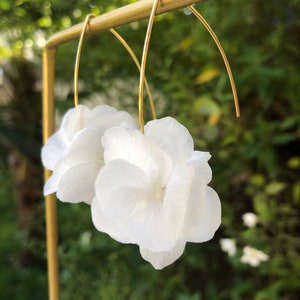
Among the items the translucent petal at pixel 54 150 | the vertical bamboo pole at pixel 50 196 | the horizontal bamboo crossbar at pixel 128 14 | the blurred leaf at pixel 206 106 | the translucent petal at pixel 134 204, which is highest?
the horizontal bamboo crossbar at pixel 128 14

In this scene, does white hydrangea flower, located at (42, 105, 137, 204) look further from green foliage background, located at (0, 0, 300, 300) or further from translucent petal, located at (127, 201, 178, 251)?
green foliage background, located at (0, 0, 300, 300)

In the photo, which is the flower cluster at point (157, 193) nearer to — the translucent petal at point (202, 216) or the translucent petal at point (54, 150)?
the translucent petal at point (202, 216)

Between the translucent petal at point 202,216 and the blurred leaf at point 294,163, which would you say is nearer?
the translucent petal at point 202,216

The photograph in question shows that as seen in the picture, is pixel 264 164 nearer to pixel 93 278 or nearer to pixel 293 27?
pixel 293 27

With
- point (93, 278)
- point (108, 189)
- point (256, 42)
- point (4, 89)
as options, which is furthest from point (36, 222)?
point (108, 189)

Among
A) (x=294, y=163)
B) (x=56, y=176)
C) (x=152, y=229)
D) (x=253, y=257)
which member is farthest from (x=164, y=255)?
(x=294, y=163)

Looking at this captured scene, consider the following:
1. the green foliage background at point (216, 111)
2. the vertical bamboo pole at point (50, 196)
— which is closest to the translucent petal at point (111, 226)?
the vertical bamboo pole at point (50, 196)

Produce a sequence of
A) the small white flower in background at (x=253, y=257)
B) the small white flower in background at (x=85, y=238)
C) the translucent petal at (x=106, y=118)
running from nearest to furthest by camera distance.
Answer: the translucent petal at (x=106, y=118)
the small white flower in background at (x=253, y=257)
the small white flower in background at (x=85, y=238)

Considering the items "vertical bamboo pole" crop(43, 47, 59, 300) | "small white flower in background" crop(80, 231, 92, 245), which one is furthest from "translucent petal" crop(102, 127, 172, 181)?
"small white flower in background" crop(80, 231, 92, 245)
